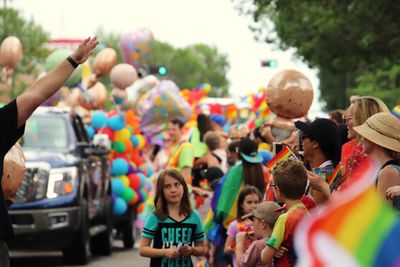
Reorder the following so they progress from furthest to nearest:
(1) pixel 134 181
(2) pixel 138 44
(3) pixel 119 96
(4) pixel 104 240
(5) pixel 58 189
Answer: (2) pixel 138 44, (3) pixel 119 96, (1) pixel 134 181, (4) pixel 104 240, (5) pixel 58 189

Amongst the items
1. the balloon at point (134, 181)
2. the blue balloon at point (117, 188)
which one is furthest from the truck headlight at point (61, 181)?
the balloon at point (134, 181)

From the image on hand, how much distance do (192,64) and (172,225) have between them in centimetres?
15840

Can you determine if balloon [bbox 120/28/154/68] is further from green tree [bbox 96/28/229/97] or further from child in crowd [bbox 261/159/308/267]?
green tree [bbox 96/28/229/97]

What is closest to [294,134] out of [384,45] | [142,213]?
[142,213]

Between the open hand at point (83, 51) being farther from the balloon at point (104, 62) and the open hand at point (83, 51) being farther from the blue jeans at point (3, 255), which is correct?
the balloon at point (104, 62)

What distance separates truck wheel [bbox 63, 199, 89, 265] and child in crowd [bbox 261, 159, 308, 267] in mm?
8634

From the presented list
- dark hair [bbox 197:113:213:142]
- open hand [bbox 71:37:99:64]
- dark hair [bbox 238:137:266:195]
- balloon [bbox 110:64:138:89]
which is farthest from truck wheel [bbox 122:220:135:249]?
open hand [bbox 71:37:99:64]

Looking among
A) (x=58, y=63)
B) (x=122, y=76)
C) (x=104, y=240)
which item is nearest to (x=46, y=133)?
(x=104, y=240)

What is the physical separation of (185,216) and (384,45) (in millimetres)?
14981

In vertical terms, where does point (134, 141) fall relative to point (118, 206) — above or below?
above

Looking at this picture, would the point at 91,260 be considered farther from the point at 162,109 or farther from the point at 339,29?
the point at 339,29

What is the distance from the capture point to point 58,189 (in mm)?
15047

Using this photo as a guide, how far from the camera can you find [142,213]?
20594mm

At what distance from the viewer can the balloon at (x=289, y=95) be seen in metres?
9.97
